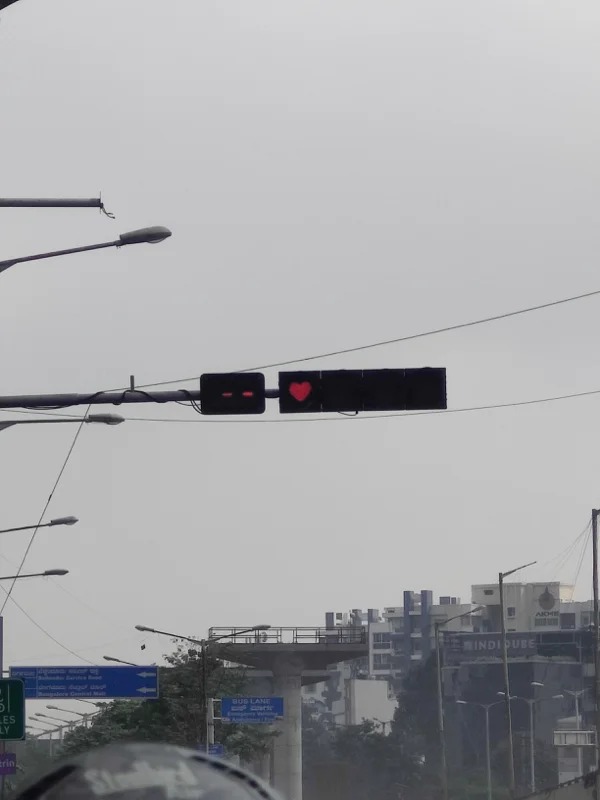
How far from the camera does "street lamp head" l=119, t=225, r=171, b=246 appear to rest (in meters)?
18.5

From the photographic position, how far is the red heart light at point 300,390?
18.1 meters

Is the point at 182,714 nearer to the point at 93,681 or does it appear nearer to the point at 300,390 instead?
the point at 93,681

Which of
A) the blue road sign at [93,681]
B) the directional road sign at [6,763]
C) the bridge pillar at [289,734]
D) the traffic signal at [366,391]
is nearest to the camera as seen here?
the traffic signal at [366,391]

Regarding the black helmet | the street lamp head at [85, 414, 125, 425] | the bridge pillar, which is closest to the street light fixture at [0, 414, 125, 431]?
the street lamp head at [85, 414, 125, 425]

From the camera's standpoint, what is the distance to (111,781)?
517cm

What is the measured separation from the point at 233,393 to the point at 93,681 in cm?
4503

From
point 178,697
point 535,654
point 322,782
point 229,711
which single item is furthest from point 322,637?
point 535,654

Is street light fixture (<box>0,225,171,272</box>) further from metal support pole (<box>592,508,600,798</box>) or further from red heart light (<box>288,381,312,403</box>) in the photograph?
metal support pole (<box>592,508,600,798</box>)

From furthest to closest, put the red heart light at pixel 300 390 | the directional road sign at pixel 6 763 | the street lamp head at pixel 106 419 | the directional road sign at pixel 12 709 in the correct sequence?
1. the directional road sign at pixel 6 763
2. the directional road sign at pixel 12 709
3. the street lamp head at pixel 106 419
4. the red heart light at pixel 300 390

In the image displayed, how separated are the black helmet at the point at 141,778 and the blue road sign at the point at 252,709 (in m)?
60.7

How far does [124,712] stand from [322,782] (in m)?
70.5

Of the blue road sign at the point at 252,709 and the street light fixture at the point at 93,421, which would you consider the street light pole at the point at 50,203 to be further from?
the blue road sign at the point at 252,709

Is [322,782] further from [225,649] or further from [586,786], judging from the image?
[586,786]

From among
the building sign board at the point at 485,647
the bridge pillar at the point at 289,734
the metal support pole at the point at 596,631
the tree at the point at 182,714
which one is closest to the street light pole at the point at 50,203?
the metal support pole at the point at 596,631
